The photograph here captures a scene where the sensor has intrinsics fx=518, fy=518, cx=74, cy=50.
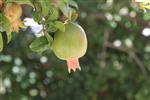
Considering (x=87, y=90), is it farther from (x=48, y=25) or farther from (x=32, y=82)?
(x=48, y=25)

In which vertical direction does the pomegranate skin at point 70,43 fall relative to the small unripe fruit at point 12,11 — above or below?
below

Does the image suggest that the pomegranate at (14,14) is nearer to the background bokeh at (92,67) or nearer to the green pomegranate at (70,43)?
the green pomegranate at (70,43)

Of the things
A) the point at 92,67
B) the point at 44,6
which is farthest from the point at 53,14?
the point at 92,67

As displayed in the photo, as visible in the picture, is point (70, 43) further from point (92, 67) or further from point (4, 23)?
point (92, 67)

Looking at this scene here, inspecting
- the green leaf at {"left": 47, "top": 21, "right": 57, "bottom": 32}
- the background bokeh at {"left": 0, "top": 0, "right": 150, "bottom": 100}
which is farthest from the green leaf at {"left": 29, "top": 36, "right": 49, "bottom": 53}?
the background bokeh at {"left": 0, "top": 0, "right": 150, "bottom": 100}

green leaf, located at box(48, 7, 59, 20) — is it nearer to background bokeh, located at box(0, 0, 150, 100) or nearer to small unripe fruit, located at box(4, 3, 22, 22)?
small unripe fruit, located at box(4, 3, 22, 22)

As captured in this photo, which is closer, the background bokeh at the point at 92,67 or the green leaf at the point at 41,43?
the green leaf at the point at 41,43

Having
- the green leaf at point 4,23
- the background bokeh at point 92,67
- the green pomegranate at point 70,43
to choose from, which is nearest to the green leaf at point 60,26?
the green pomegranate at point 70,43

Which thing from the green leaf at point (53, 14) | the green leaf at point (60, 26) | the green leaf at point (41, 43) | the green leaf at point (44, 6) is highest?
the green leaf at point (44, 6)
